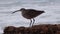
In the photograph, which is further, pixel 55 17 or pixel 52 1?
pixel 52 1

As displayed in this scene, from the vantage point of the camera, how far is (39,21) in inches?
135

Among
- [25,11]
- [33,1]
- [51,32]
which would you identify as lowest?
[51,32]

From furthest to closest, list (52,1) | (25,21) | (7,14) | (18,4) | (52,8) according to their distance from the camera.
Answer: (52,1) → (18,4) → (52,8) → (7,14) → (25,21)

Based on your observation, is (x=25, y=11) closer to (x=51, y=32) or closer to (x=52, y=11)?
(x=51, y=32)

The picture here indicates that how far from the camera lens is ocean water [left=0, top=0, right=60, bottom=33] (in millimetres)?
3344

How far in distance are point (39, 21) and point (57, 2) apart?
1.57m

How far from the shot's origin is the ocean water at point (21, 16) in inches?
132

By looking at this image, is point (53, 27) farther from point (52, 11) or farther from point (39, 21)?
point (52, 11)

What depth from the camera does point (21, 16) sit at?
3719 millimetres

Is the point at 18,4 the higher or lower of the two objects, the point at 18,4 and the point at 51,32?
the higher

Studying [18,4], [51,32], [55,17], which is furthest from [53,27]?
[18,4]

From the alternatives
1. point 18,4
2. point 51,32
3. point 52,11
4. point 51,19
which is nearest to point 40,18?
point 51,19

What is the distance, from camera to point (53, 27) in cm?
226

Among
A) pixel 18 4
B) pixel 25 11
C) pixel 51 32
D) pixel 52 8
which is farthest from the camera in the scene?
pixel 18 4
